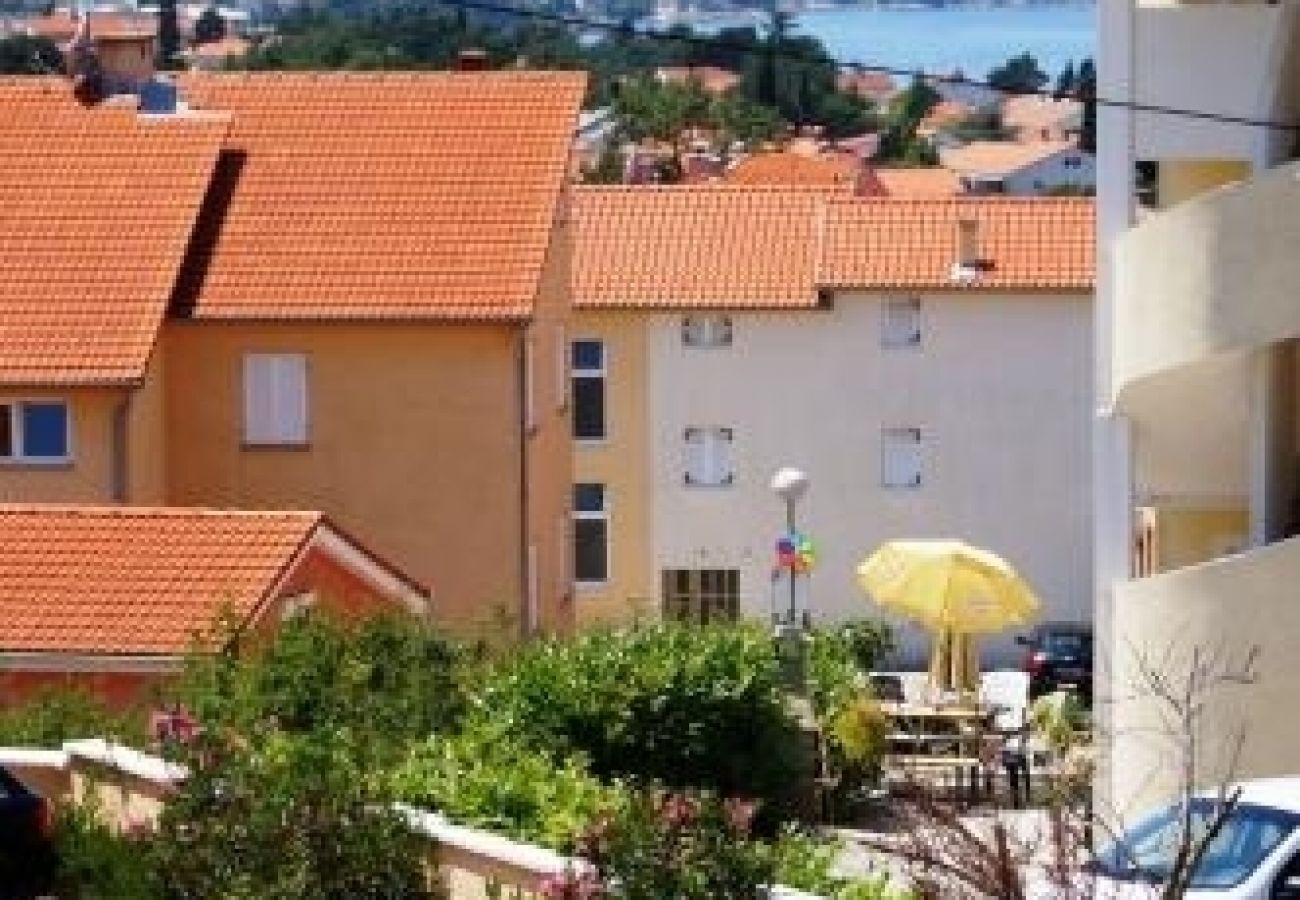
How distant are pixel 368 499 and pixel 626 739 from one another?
837 inches

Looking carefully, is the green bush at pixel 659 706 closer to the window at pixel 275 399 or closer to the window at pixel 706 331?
the window at pixel 275 399

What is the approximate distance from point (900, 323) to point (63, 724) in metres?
41.2

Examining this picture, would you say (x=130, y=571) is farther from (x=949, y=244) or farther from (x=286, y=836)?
(x=949, y=244)

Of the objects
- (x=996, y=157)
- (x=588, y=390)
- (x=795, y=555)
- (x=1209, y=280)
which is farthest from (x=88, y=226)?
(x=996, y=157)

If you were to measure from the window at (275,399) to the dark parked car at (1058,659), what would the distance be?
13166 millimetres

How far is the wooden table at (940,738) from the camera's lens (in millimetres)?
32688

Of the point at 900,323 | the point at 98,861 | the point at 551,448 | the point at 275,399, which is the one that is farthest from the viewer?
the point at 900,323

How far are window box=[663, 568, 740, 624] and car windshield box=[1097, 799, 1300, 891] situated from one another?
4681cm

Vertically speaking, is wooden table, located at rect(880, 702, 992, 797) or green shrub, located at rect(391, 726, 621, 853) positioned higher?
green shrub, located at rect(391, 726, 621, 853)

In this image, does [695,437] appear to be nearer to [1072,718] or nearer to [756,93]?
[1072,718]

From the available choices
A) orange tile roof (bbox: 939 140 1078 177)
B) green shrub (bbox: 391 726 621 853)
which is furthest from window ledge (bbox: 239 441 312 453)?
orange tile roof (bbox: 939 140 1078 177)

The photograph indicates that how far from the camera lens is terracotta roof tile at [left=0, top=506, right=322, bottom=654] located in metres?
33.8

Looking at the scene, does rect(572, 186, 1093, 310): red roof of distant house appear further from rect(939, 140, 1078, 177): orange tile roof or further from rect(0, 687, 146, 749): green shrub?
rect(939, 140, 1078, 177): orange tile roof

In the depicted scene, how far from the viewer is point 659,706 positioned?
26.5 metres
